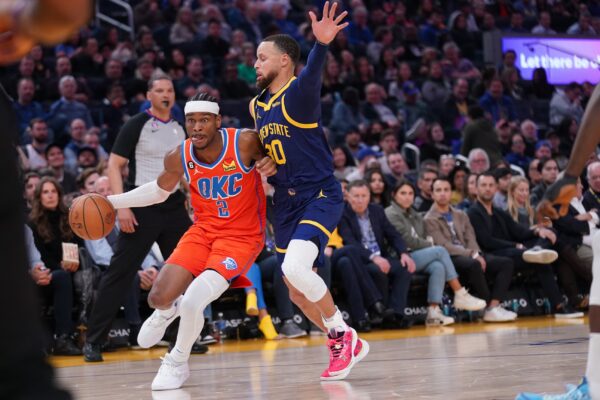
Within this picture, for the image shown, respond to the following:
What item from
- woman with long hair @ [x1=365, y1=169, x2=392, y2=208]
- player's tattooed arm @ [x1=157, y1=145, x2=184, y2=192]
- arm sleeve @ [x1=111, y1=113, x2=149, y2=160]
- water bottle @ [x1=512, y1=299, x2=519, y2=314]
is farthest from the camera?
water bottle @ [x1=512, y1=299, x2=519, y2=314]

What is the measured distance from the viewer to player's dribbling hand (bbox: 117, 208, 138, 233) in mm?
Answer: 7266

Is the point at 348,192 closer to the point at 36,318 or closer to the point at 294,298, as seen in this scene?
the point at 294,298

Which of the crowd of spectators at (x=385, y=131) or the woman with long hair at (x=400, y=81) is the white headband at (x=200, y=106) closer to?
the crowd of spectators at (x=385, y=131)

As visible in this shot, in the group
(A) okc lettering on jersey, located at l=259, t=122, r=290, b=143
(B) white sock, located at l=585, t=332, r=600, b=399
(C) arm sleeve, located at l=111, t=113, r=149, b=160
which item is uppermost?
(C) arm sleeve, located at l=111, t=113, r=149, b=160

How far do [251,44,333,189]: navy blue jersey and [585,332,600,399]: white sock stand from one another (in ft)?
8.99

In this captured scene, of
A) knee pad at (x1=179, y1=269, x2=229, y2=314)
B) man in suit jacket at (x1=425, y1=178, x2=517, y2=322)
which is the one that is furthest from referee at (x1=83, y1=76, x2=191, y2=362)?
man in suit jacket at (x1=425, y1=178, x2=517, y2=322)

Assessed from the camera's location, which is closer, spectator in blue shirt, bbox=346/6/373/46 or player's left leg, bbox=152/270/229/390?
player's left leg, bbox=152/270/229/390

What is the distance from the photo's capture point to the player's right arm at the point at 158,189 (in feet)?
20.3

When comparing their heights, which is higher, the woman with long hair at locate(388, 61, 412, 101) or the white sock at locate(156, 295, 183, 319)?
the woman with long hair at locate(388, 61, 412, 101)

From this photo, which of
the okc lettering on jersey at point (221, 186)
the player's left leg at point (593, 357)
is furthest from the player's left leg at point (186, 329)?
the player's left leg at point (593, 357)

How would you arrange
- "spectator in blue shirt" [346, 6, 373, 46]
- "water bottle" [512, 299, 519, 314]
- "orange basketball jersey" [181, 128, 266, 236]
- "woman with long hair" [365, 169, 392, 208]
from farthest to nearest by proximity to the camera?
"spectator in blue shirt" [346, 6, 373, 46]
"water bottle" [512, 299, 519, 314]
"woman with long hair" [365, 169, 392, 208]
"orange basketball jersey" [181, 128, 266, 236]

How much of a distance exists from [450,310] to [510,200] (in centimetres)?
175

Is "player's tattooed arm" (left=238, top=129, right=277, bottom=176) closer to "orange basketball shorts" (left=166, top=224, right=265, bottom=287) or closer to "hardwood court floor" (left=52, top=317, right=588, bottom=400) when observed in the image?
"orange basketball shorts" (left=166, top=224, right=265, bottom=287)

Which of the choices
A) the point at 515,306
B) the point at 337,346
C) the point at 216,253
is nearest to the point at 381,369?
the point at 337,346
